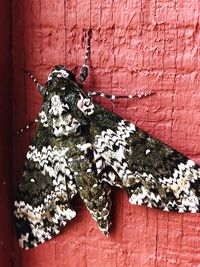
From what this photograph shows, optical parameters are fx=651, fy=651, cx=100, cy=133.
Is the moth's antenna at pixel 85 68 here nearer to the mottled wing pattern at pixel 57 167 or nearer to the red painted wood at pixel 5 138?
the mottled wing pattern at pixel 57 167

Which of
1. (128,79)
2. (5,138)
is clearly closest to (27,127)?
(5,138)

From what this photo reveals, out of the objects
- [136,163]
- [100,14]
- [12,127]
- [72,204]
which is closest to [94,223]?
[72,204]

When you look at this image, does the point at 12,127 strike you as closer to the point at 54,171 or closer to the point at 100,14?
the point at 54,171

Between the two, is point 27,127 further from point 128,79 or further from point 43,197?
point 128,79

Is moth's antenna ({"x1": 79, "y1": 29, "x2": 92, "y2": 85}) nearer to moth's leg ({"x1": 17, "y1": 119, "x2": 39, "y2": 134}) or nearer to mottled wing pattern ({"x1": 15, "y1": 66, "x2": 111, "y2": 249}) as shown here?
mottled wing pattern ({"x1": 15, "y1": 66, "x2": 111, "y2": 249})

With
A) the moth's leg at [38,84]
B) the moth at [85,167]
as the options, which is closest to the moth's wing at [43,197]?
the moth at [85,167]

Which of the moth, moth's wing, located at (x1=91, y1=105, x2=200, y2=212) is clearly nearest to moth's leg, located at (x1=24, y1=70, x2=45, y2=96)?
the moth
